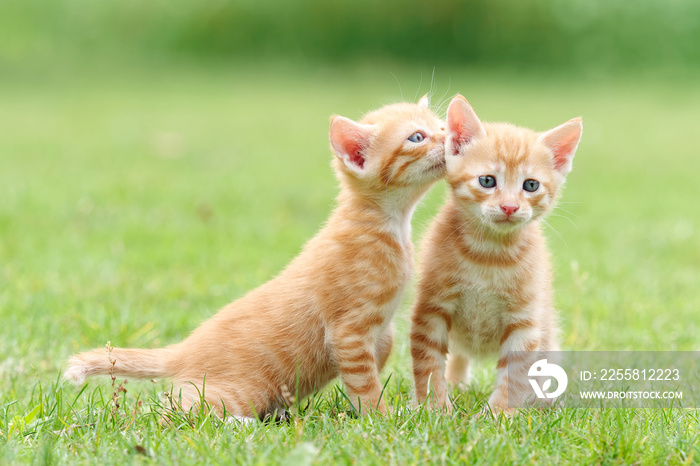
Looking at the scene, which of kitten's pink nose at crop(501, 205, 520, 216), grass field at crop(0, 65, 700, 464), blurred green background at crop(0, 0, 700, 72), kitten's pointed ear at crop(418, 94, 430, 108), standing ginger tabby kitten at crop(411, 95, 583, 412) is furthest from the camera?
blurred green background at crop(0, 0, 700, 72)

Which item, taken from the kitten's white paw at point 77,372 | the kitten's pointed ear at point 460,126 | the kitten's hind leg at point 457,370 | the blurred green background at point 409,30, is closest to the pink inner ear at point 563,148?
the kitten's pointed ear at point 460,126

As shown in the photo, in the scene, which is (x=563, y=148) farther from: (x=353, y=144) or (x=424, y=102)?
(x=353, y=144)

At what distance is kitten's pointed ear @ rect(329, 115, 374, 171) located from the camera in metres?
3.38

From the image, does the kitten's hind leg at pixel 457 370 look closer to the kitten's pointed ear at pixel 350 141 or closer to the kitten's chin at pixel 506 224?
the kitten's chin at pixel 506 224

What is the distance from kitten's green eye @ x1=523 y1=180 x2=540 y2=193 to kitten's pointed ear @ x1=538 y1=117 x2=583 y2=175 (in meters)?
0.18

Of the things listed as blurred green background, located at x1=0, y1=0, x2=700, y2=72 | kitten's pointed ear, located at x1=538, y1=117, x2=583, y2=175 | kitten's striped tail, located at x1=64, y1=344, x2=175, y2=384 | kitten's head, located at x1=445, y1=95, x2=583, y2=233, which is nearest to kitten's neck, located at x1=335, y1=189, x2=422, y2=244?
kitten's head, located at x1=445, y1=95, x2=583, y2=233

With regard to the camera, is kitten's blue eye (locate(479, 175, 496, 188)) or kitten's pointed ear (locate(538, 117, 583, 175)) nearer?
kitten's blue eye (locate(479, 175, 496, 188))

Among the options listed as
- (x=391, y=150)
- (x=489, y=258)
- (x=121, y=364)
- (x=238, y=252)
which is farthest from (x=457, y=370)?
(x=238, y=252)

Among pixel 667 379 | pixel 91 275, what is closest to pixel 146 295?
pixel 91 275

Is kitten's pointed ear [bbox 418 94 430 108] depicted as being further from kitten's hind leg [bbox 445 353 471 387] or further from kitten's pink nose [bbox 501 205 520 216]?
kitten's hind leg [bbox 445 353 471 387]

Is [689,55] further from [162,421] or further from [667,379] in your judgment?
[162,421]

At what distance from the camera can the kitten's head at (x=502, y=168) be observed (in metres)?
3.17

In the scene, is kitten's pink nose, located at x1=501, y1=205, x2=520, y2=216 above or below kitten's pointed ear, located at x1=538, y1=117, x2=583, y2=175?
below

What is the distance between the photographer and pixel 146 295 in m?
5.15
